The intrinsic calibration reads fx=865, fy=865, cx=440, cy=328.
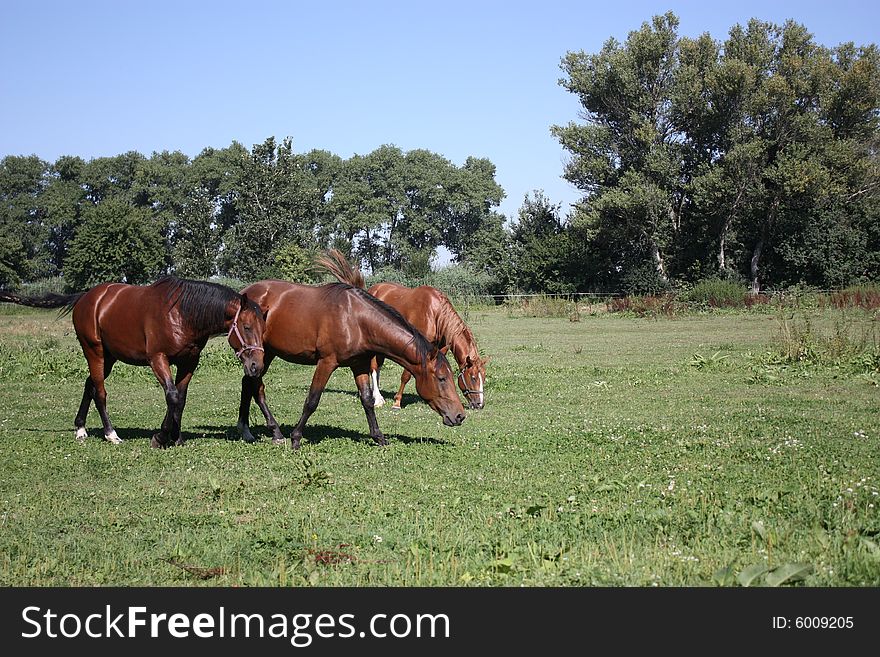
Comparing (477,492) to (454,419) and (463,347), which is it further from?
(463,347)

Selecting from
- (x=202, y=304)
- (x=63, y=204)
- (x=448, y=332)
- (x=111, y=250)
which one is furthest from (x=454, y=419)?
(x=63, y=204)

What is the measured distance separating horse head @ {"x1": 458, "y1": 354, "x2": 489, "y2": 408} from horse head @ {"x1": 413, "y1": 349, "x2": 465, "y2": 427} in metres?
2.72

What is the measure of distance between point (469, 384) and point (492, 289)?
51.1 m

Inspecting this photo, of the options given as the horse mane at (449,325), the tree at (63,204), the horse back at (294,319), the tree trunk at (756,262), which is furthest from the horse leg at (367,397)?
the tree at (63,204)

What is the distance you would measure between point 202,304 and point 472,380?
4763mm

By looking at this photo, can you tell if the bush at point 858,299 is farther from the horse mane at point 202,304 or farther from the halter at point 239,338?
the horse mane at point 202,304

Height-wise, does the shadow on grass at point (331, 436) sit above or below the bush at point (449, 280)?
below

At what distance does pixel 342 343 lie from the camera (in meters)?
11.1

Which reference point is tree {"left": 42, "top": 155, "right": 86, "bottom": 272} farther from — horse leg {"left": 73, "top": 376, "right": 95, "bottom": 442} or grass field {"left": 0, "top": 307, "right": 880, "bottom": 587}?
horse leg {"left": 73, "top": 376, "right": 95, "bottom": 442}

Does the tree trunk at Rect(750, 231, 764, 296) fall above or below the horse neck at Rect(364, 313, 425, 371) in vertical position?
above

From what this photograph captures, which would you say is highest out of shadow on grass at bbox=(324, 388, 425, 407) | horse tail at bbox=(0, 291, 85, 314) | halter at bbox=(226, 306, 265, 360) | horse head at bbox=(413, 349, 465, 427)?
horse tail at bbox=(0, 291, 85, 314)

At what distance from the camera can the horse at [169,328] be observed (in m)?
10.8

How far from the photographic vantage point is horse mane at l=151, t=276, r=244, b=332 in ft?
35.4

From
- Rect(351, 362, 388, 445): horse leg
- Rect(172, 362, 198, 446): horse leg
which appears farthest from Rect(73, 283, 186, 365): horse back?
Rect(351, 362, 388, 445): horse leg
